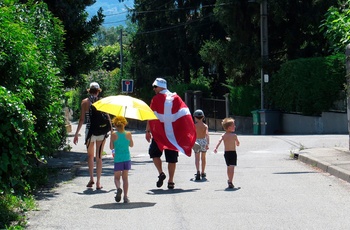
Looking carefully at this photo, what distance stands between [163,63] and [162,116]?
39249 mm

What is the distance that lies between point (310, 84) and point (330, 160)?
17.5 meters

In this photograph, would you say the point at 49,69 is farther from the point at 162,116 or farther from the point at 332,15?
the point at 332,15

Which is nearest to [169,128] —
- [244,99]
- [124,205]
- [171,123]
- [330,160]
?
[171,123]

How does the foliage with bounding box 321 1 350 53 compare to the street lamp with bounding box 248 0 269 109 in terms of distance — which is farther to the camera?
the street lamp with bounding box 248 0 269 109

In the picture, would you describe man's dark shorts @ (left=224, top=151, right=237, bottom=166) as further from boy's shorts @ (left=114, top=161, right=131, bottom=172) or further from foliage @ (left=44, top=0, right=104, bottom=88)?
foliage @ (left=44, top=0, right=104, bottom=88)

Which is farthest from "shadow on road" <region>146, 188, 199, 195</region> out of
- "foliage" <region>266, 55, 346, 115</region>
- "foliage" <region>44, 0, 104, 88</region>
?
"foliage" <region>266, 55, 346, 115</region>

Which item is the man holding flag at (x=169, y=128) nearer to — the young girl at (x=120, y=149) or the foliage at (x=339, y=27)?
the young girl at (x=120, y=149)

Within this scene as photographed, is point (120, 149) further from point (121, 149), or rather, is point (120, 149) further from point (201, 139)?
point (201, 139)

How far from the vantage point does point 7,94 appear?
8.38 m

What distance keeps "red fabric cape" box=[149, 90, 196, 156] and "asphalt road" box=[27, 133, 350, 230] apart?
31.9 inches

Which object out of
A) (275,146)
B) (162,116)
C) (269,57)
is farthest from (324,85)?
(162,116)

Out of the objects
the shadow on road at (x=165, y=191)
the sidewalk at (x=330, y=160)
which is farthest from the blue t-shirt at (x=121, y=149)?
the sidewalk at (x=330, y=160)

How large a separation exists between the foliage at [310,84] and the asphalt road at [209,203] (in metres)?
16.7

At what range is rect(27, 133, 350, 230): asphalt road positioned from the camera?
365 inches
